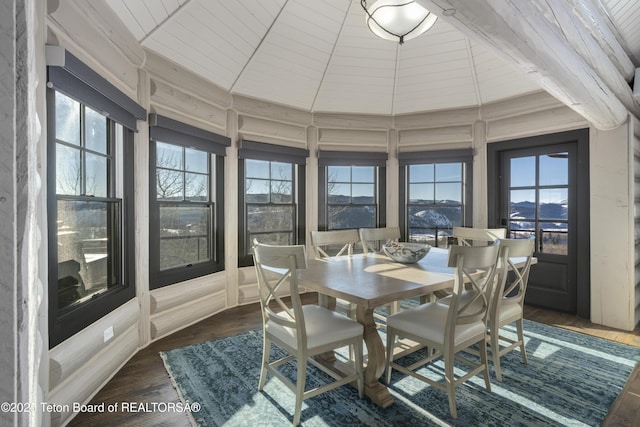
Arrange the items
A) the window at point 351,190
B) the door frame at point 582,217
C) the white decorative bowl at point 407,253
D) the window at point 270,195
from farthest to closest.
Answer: the window at point 351,190
the window at point 270,195
the door frame at point 582,217
the white decorative bowl at point 407,253

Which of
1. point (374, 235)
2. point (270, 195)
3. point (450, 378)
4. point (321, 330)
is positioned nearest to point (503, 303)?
point (450, 378)

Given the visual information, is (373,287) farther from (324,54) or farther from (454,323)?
(324,54)

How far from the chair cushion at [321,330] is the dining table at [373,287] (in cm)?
12

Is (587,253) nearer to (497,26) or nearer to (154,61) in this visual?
(497,26)

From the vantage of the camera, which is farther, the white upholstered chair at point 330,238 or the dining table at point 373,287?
the white upholstered chair at point 330,238

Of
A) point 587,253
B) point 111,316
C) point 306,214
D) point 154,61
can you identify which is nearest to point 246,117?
point 154,61

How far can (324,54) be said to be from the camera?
11.7 ft

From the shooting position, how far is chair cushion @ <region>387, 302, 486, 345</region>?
190 centimetres

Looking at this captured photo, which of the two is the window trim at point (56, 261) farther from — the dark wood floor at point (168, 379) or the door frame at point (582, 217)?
the door frame at point (582, 217)

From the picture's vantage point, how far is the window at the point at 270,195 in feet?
12.9

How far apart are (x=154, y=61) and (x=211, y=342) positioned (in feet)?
8.63

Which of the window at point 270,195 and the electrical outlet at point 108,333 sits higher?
the window at point 270,195

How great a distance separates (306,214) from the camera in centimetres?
442

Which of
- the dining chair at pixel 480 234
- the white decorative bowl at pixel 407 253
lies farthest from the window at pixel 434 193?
the white decorative bowl at pixel 407 253
